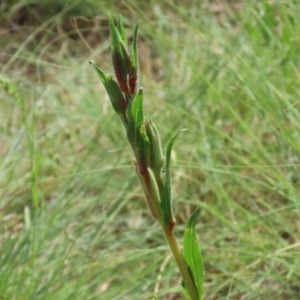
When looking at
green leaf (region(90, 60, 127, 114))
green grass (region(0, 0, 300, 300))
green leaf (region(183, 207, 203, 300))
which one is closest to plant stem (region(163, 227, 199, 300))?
green leaf (region(183, 207, 203, 300))

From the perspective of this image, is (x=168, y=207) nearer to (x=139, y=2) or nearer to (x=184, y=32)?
(x=184, y=32)

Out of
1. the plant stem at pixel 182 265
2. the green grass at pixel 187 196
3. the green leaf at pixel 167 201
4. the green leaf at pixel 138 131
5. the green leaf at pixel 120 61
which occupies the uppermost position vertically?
the green leaf at pixel 120 61

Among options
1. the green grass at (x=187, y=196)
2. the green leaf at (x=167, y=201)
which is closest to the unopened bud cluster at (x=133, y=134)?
the green leaf at (x=167, y=201)

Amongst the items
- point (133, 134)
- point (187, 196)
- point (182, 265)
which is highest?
point (133, 134)

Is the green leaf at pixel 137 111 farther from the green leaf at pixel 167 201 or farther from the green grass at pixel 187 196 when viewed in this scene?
the green grass at pixel 187 196

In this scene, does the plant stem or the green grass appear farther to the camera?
the green grass

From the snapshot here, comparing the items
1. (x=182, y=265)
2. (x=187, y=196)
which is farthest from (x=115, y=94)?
(x=187, y=196)

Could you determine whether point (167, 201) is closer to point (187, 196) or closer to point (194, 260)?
point (194, 260)

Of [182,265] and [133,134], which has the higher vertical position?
[133,134]

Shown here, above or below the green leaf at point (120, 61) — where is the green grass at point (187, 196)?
below

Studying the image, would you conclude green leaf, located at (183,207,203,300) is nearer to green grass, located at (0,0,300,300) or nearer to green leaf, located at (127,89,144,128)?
green leaf, located at (127,89,144,128)
